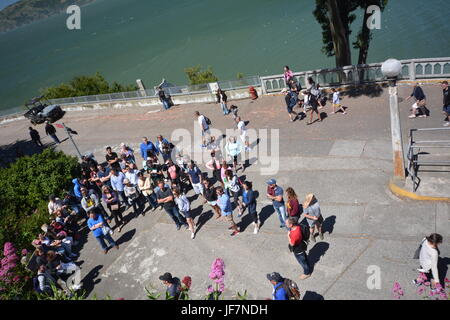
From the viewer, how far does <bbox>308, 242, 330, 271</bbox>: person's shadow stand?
26.8ft

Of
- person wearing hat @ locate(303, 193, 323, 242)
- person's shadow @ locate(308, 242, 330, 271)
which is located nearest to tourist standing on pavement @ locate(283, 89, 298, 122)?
person wearing hat @ locate(303, 193, 323, 242)

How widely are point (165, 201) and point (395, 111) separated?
646 cm

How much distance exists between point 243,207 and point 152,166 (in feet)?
12.4

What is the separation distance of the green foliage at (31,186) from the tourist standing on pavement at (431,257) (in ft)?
37.2

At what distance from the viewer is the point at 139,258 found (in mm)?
10242

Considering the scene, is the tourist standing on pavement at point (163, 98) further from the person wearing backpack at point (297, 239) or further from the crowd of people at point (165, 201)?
the person wearing backpack at point (297, 239)

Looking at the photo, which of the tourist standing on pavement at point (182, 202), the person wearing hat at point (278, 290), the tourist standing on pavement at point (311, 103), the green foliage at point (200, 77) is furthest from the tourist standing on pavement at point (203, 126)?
the green foliage at point (200, 77)

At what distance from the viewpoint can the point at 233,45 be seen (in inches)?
2763

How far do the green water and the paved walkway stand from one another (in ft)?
103

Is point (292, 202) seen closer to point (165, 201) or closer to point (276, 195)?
point (276, 195)
